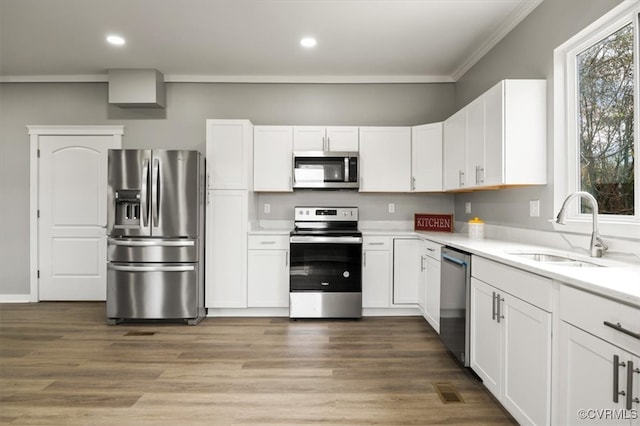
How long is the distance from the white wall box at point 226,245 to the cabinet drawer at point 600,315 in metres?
3.11

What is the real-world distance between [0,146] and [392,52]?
485 cm

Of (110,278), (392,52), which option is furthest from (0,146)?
(392,52)

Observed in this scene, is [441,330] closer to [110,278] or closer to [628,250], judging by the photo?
[628,250]

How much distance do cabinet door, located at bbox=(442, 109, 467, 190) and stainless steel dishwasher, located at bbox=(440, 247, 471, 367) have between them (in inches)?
35.7

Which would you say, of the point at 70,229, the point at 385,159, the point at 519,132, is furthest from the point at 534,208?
the point at 70,229

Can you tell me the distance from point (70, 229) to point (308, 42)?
11.9 ft

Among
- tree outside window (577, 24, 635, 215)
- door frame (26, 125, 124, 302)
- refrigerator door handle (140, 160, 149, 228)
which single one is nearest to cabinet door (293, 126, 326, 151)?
refrigerator door handle (140, 160, 149, 228)

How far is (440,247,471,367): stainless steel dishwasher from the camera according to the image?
267 centimetres

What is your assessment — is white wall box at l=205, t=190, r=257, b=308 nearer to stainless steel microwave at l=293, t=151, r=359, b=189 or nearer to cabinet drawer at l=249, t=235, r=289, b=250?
cabinet drawer at l=249, t=235, r=289, b=250

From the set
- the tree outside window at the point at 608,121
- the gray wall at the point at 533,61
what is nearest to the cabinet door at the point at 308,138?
the gray wall at the point at 533,61

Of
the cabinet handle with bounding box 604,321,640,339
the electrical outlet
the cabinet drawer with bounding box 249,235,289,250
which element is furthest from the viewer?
the cabinet drawer with bounding box 249,235,289,250

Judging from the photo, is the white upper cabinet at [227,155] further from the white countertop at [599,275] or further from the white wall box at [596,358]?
the white wall box at [596,358]

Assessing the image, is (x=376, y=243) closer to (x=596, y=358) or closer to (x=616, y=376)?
(x=596, y=358)

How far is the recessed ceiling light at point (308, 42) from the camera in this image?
143 inches
